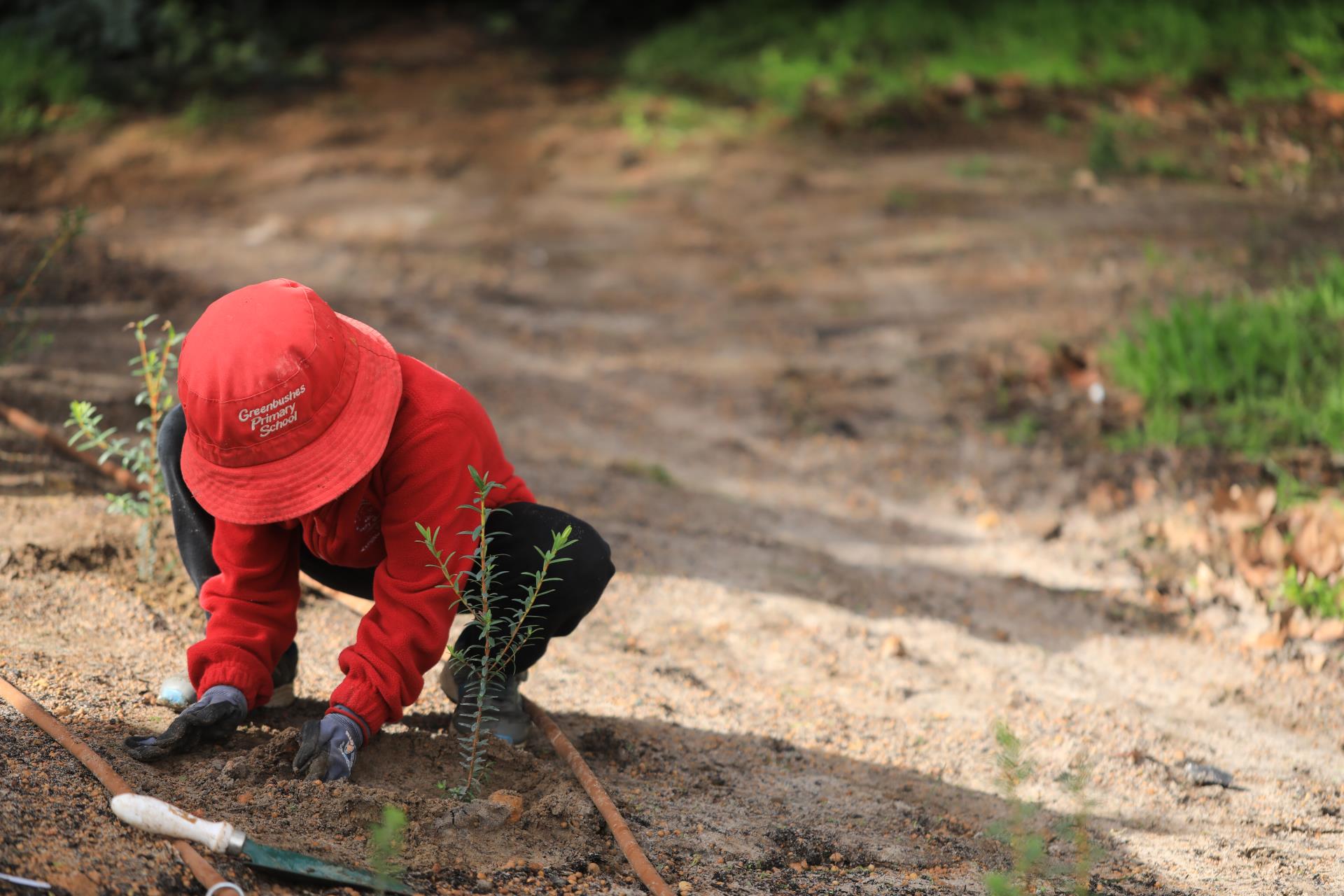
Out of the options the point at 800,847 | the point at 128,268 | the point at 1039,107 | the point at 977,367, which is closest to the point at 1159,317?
the point at 977,367

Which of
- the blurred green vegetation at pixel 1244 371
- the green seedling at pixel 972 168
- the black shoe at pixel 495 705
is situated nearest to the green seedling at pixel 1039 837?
the black shoe at pixel 495 705

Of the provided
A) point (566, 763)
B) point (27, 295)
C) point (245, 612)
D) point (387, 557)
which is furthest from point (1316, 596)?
point (27, 295)

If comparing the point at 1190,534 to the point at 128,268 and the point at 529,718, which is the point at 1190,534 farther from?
the point at 128,268

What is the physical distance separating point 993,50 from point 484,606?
7.27m

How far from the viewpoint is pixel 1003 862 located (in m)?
2.20

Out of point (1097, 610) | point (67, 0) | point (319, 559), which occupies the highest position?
point (67, 0)

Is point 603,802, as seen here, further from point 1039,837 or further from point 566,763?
point 1039,837

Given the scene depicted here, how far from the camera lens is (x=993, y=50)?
8.11 meters

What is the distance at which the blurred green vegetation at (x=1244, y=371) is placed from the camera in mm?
4207

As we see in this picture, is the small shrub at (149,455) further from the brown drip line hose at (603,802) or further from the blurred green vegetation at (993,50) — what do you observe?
the blurred green vegetation at (993,50)

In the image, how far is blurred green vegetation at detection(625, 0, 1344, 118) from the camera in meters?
7.11

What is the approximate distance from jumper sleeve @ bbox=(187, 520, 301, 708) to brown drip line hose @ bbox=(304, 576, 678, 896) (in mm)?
561

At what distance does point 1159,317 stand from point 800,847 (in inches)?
139

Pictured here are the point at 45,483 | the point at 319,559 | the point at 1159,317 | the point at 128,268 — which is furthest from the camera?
the point at 128,268
